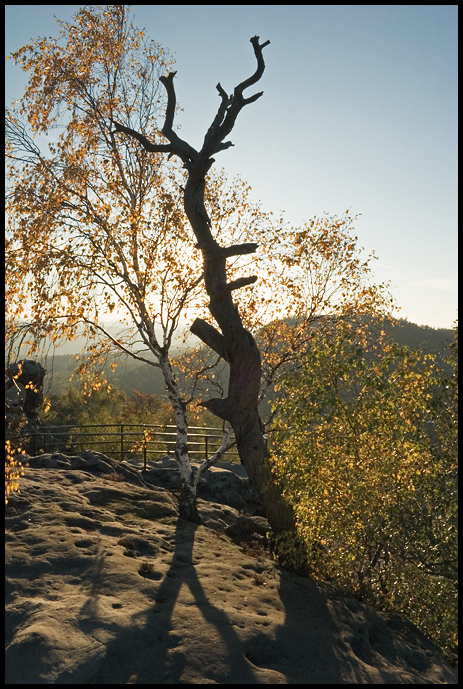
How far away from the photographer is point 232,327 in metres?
10.9

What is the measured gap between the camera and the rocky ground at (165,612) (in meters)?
6.38

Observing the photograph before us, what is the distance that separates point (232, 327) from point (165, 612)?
5.41 m

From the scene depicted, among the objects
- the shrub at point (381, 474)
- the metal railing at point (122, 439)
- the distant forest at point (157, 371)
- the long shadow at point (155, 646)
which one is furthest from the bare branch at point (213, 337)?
the distant forest at point (157, 371)

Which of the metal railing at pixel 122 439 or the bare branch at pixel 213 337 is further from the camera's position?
the metal railing at pixel 122 439

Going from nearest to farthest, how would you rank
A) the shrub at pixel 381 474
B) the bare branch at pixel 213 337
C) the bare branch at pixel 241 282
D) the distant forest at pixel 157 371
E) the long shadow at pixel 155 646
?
the long shadow at pixel 155 646
the shrub at pixel 381 474
the bare branch at pixel 241 282
the bare branch at pixel 213 337
the distant forest at pixel 157 371

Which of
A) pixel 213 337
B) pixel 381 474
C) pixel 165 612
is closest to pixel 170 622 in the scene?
pixel 165 612

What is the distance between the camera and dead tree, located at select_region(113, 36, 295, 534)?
10789 millimetres

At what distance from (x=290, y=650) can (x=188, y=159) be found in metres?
9.46

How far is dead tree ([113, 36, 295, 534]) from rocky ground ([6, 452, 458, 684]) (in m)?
1.56

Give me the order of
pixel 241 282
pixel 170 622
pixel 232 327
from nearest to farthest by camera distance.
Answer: pixel 170 622, pixel 241 282, pixel 232 327

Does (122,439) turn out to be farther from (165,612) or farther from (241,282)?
(165,612)

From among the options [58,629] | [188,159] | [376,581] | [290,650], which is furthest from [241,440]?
[188,159]

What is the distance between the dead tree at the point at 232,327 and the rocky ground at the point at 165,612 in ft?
5.11

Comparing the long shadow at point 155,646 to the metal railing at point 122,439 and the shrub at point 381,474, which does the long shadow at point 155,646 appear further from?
the metal railing at point 122,439
